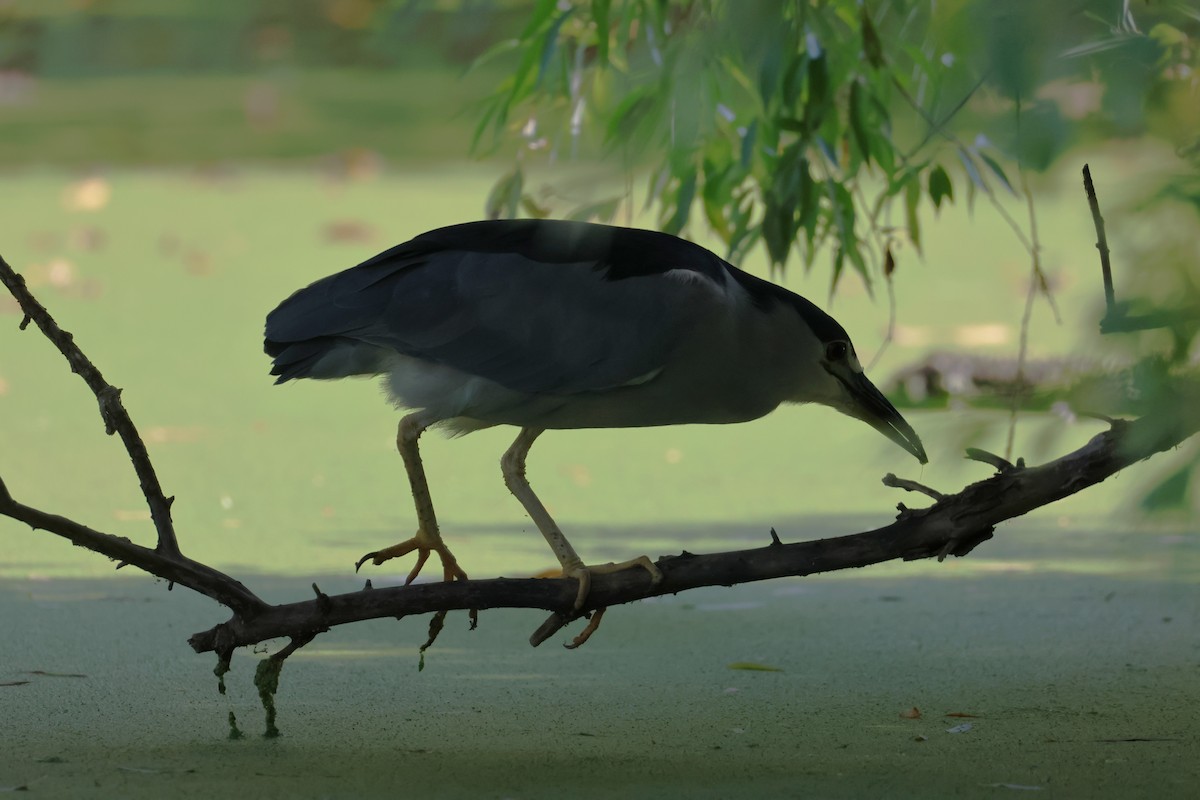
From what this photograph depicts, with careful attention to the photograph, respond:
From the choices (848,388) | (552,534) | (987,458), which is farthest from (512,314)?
(987,458)

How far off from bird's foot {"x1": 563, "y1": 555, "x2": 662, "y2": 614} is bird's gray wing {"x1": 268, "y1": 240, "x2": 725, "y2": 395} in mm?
228

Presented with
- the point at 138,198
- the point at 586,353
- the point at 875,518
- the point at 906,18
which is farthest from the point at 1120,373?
the point at 138,198

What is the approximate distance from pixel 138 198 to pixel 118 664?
22.3 ft

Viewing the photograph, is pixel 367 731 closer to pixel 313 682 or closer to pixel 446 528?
pixel 313 682

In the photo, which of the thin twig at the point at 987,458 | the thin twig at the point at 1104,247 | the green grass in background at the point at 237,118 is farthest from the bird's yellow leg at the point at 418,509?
the green grass in background at the point at 237,118

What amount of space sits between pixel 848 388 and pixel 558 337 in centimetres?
38

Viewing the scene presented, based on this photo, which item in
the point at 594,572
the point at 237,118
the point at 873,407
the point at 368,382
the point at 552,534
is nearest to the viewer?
the point at 594,572

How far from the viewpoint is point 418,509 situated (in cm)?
219

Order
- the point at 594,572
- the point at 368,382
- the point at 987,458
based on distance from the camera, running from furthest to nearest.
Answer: the point at 368,382 < the point at 594,572 < the point at 987,458

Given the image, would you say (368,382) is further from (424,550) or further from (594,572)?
(594,572)

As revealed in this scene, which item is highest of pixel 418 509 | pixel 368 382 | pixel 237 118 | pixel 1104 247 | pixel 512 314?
pixel 237 118

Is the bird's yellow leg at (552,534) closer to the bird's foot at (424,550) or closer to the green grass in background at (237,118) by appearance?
the bird's foot at (424,550)

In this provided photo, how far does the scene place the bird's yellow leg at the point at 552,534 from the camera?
6.37ft

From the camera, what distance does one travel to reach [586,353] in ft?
6.86
